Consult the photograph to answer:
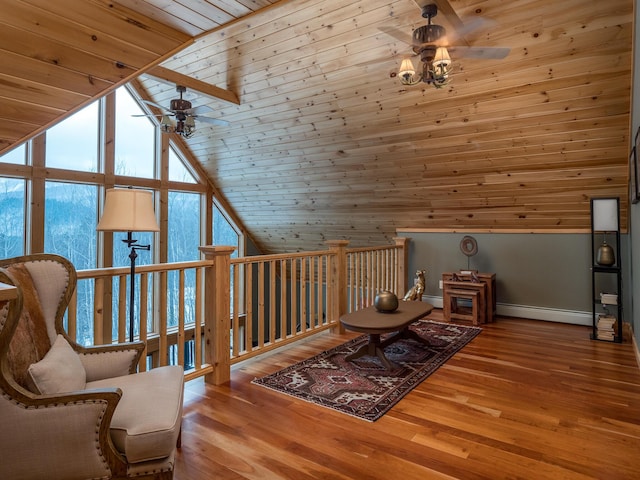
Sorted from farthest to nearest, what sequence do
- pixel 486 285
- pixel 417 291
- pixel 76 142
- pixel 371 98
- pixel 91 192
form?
pixel 91 192 < pixel 76 142 < pixel 486 285 < pixel 417 291 < pixel 371 98

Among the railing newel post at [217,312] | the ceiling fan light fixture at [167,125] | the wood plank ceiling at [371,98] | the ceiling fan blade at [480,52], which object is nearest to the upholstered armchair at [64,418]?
the railing newel post at [217,312]

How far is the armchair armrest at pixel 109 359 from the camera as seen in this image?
1994 millimetres

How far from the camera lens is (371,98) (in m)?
4.30

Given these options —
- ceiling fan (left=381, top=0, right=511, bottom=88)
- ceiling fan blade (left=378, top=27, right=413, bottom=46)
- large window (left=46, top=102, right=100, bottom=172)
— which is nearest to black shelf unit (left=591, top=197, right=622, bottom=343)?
ceiling fan (left=381, top=0, right=511, bottom=88)

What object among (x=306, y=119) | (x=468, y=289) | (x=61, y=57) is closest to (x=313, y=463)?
(x=61, y=57)

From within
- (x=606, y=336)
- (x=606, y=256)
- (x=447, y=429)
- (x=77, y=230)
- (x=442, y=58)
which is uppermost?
(x=442, y=58)

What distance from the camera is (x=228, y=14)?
3.11 metres

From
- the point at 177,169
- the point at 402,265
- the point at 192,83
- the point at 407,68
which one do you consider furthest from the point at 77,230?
the point at 407,68

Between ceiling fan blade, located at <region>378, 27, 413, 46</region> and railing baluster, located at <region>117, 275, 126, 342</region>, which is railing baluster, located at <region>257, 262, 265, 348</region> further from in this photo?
ceiling fan blade, located at <region>378, 27, 413, 46</region>

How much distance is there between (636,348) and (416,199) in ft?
9.30

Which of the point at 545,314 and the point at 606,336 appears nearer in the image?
the point at 606,336

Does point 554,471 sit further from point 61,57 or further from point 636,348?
point 61,57

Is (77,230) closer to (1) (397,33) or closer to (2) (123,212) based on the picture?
(2) (123,212)

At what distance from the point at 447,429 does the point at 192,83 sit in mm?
4021
